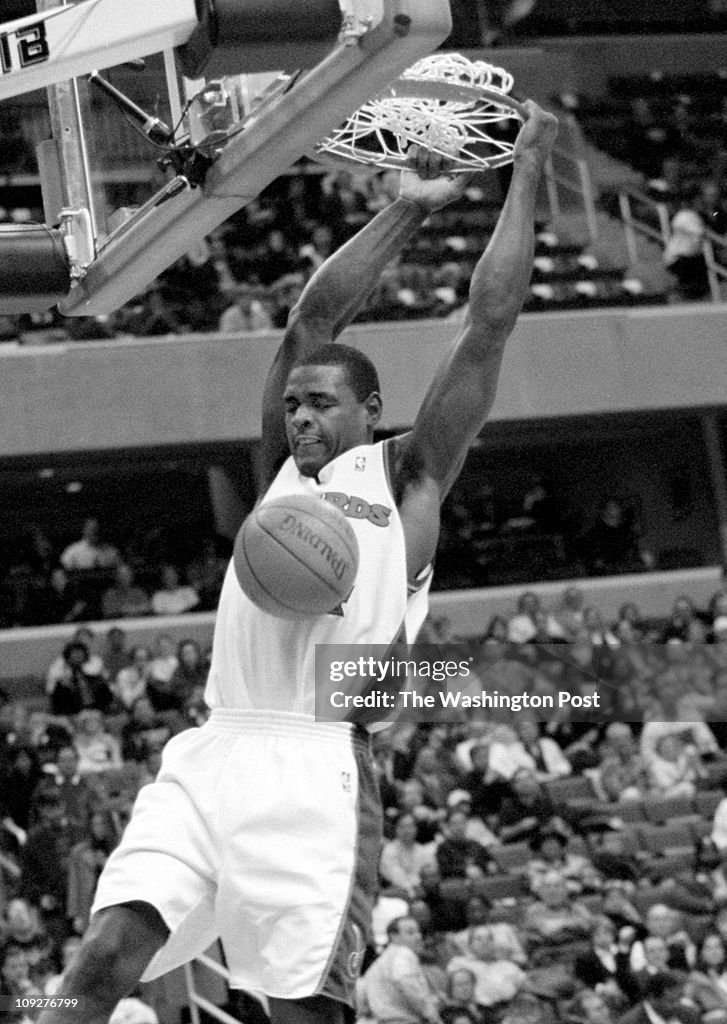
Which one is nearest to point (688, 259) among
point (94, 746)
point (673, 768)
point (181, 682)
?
point (673, 768)

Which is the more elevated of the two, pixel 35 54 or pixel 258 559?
pixel 35 54

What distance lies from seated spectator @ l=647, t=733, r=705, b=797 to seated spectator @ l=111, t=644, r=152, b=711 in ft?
13.0

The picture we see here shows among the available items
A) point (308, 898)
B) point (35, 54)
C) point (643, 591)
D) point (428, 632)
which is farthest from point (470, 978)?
point (643, 591)

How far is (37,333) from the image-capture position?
1659 centimetres

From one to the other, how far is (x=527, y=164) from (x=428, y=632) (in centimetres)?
1030

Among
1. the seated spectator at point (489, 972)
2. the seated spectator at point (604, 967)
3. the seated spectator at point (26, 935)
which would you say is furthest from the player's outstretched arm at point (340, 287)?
the seated spectator at point (604, 967)

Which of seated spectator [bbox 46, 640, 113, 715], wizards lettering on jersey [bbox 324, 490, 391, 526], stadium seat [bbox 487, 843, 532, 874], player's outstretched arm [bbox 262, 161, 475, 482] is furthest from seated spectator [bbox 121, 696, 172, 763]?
wizards lettering on jersey [bbox 324, 490, 391, 526]

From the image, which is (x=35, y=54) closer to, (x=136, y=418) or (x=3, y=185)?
(x=3, y=185)

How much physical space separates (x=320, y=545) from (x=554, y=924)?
7600mm

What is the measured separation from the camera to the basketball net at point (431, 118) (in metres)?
5.12

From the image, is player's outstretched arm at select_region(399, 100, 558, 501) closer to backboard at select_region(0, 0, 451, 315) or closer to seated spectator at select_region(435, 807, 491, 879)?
backboard at select_region(0, 0, 451, 315)

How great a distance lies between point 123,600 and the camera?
16453 millimetres

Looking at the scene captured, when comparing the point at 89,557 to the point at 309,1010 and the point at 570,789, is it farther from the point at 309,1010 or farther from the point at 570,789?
the point at 309,1010

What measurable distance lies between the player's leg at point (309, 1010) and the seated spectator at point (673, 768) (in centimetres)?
970
